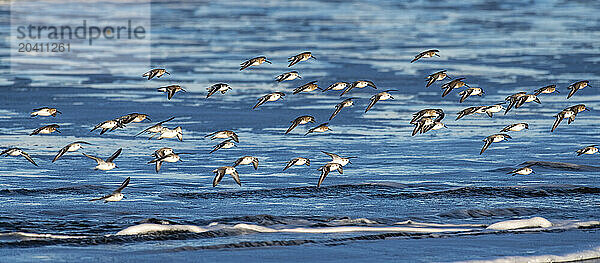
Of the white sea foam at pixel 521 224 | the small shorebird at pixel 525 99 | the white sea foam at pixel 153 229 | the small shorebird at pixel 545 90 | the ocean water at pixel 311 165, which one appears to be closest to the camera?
the ocean water at pixel 311 165

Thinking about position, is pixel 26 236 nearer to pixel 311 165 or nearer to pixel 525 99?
pixel 311 165

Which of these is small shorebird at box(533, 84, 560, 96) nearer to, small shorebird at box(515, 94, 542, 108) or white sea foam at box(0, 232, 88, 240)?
small shorebird at box(515, 94, 542, 108)

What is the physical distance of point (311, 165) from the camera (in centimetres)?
1738

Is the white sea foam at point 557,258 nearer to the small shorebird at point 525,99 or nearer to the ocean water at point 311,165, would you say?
the ocean water at point 311,165

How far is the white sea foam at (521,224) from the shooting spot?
13086mm

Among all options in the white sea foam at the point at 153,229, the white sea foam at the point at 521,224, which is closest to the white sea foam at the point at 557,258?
the white sea foam at the point at 521,224

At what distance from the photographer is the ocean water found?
1197 cm

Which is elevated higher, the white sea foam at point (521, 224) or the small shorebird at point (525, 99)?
the small shorebird at point (525, 99)

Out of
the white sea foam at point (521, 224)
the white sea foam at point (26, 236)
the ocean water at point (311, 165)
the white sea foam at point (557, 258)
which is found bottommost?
the white sea foam at point (557, 258)

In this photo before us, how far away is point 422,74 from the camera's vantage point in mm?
28328

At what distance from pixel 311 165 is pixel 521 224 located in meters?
4.88

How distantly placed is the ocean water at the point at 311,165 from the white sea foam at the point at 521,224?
20cm

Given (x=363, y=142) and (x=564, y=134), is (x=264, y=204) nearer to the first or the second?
(x=363, y=142)

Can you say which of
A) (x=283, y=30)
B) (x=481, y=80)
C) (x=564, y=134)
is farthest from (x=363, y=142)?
(x=283, y=30)
